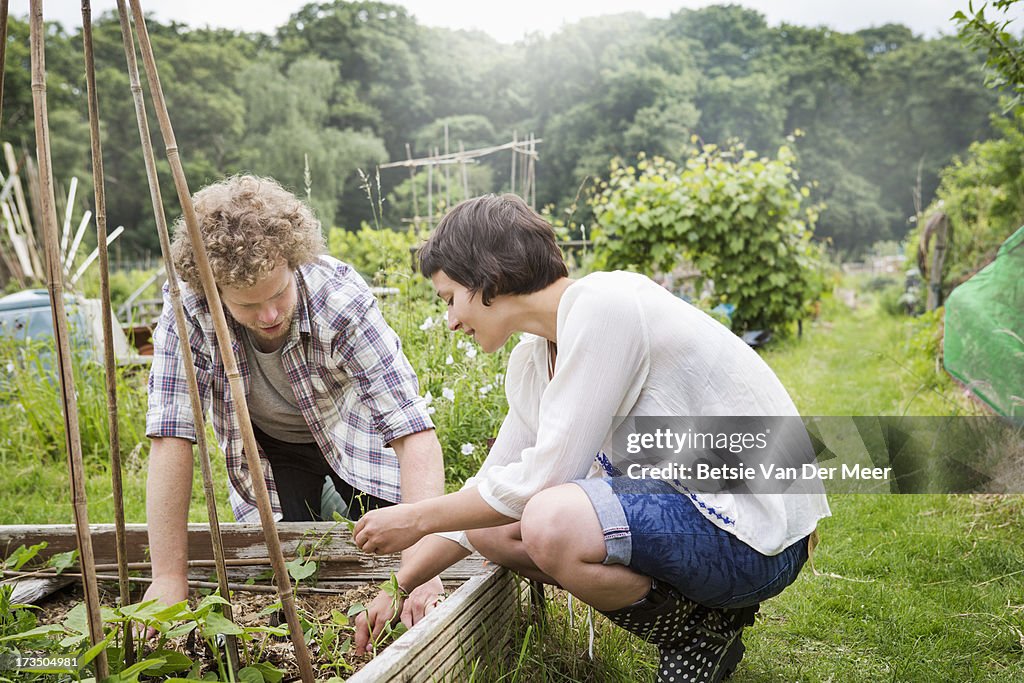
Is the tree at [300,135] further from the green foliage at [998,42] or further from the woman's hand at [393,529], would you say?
the woman's hand at [393,529]

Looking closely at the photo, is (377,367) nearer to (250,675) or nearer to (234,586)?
(234,586)

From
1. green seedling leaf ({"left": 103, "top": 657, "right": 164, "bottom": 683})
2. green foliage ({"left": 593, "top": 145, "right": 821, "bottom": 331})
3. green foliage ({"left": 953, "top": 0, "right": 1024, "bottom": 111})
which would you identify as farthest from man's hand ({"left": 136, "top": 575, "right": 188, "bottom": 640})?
green foliage ({"left": 593, "top": 145, "right": 821, "bottom": 331})

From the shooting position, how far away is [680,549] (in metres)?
1.35

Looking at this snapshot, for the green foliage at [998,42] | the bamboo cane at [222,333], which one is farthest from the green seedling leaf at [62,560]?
the green foliage at [998,42]

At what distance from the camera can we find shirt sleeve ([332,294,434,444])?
1920 millimetres

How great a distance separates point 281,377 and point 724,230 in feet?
15.7

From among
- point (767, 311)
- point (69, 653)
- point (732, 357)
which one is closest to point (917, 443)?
point (732, 357)

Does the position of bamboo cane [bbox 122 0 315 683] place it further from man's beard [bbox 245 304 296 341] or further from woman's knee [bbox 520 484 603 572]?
man's beard [bbox 245 304 296 341]

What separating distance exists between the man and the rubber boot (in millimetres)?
402

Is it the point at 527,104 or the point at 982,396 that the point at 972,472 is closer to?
the point at 982,396

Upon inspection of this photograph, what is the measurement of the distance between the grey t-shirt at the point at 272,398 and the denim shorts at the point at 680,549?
39.9 inches

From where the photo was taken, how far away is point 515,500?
1369mm

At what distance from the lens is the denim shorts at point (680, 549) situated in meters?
1.34

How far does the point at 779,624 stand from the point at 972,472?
1093mm
